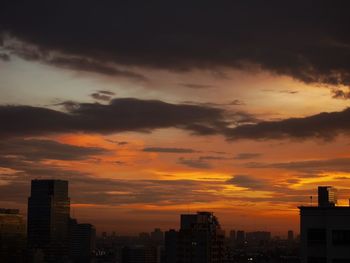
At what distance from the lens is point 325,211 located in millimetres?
46156

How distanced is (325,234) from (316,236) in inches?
28.9

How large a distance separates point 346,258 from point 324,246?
6.02ft

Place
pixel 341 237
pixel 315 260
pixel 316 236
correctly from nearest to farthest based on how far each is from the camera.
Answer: pixel 341 237 → pixel 315 260 → pixel 316 236

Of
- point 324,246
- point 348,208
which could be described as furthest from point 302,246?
point 348,208

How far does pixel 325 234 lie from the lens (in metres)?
46.3

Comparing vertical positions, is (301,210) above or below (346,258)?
above

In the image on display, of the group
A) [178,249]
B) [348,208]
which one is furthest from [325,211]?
[178,249]

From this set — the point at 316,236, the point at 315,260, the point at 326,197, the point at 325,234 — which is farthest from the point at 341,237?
the point at 326,197

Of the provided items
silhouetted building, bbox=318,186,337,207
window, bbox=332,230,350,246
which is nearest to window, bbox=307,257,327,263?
window, bbox=332,230,350,246

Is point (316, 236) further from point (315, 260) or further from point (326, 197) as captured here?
point (326, 197)

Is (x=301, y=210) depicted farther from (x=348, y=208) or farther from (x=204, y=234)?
(x=204, y=234)

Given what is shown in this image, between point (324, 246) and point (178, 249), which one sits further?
point (178, 249)

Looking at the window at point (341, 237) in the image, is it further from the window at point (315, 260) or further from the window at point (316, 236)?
the window at point (315, 260)

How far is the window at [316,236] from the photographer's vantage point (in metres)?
46.5
